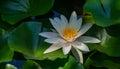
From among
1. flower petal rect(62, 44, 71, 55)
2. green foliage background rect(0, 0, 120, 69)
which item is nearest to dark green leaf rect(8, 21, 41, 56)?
green foliage background rect(0, 0, 120, 69)

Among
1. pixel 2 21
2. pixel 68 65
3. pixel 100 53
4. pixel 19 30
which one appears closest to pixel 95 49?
pixel 100 53

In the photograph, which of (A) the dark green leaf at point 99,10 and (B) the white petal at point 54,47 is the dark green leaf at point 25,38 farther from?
(A) the dark green leaf at point 99,10

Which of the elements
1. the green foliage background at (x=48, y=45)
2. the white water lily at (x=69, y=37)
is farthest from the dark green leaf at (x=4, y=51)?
the white water lily at (x=69, y=37)

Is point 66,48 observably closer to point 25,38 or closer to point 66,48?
point 66,48

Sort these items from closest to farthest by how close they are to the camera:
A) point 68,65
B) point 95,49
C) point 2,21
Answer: point 68,65
point 95,49
point 2,21

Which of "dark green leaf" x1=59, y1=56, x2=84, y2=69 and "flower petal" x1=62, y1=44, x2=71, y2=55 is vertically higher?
"flower petal" x1=62, y1=44, x2=71, y2=55

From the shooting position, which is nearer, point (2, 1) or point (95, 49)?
point (95, 49)

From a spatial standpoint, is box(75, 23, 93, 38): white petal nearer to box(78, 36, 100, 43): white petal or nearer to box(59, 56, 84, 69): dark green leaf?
box(78, 36, 100, 43): white petal

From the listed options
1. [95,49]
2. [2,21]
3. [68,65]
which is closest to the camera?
[68,65]

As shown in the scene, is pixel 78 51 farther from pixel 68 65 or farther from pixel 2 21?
pixel 2 21
